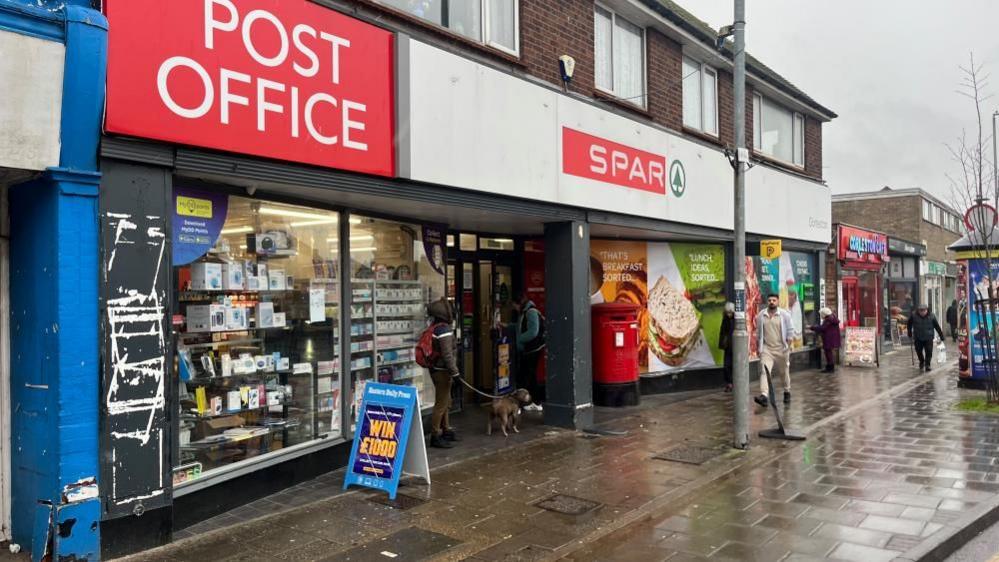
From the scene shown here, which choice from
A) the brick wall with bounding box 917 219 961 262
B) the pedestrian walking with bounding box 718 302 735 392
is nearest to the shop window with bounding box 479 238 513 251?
the pedestrian walking with bounding box 718 302 735 392

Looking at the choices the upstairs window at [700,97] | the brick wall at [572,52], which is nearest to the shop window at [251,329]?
the brick wall at [572,52]

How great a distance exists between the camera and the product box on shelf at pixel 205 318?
612 centimetres

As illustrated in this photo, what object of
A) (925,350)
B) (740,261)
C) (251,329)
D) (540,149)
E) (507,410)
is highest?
(540,149)

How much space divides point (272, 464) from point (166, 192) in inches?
109

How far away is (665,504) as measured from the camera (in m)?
6.30

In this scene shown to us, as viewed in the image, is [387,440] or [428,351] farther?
[428,351]

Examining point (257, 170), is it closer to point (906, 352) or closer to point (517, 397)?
→ point (517, 397)

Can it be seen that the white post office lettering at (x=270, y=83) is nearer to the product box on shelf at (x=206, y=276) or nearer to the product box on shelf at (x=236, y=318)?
the product box on shelf at (x=206, y=276)

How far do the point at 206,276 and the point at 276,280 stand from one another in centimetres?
87

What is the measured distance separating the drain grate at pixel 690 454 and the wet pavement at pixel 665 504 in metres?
0.06

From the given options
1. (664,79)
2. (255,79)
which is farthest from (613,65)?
(255,79)

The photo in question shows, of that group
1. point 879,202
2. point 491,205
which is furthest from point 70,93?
point 879,202

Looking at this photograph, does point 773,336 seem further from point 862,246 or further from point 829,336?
point 862,246

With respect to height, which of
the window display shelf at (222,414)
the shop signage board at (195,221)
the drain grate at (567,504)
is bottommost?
the drain grate at (567,504)
